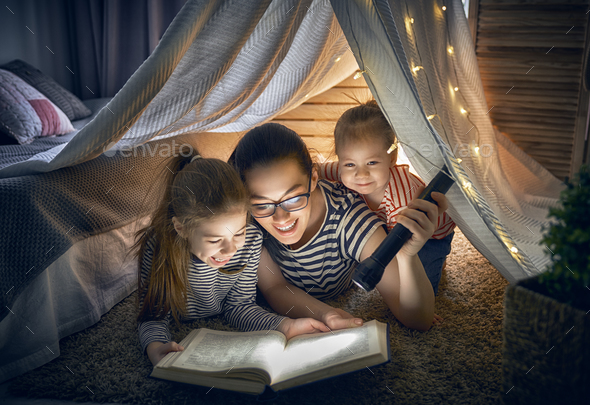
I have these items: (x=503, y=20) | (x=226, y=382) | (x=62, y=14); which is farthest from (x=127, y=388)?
(x=62, y=14)

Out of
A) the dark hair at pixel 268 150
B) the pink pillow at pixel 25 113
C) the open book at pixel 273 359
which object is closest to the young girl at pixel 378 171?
the dark hair at pixel 268 150

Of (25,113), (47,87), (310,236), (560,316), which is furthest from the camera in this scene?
(47,87)

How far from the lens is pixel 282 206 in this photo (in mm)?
974

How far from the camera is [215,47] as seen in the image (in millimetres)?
886

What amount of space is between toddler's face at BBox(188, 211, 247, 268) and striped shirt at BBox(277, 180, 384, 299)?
21 cm

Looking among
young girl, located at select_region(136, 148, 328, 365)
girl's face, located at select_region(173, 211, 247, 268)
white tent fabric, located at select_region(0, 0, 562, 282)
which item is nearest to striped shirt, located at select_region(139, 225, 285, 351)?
young girl, located at select_region(136, 148, 328, 365)

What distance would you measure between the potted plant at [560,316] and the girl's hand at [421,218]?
0.74 feet

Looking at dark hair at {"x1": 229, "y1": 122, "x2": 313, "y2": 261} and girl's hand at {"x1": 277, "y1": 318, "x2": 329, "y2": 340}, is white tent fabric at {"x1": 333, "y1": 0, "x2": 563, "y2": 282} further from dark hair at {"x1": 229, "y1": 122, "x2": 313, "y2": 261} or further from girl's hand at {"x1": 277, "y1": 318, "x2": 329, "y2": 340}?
girl's hand at {"x1": 277, "y1": 318, "x2": 329, "y2": 340}

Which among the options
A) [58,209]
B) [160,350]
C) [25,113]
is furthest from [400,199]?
[25,113]

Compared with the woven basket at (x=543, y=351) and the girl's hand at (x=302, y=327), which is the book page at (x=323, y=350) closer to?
the girl's hand at (x=302, y=327)

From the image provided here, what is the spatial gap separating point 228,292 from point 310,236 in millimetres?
290

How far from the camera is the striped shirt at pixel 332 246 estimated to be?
104 centimetres

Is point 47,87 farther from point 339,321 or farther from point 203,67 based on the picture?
point 339,321

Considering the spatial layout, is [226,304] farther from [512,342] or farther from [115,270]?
[512,342]
